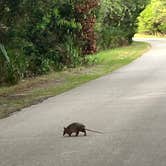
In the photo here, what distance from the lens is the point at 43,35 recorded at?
100.0ft

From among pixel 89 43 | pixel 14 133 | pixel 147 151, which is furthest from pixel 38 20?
pixel 147 151

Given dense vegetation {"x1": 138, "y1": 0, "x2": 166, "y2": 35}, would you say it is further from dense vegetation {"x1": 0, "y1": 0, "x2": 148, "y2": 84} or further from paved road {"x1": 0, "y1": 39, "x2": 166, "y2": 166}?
Answer: paved road {"x1": 0, "y1": 39, "x2": 166, "y2": 166}

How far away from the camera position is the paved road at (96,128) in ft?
30.3

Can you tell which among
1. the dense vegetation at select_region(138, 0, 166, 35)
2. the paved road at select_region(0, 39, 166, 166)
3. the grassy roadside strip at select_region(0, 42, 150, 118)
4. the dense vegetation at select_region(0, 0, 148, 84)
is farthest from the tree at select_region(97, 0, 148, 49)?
the dense vegetation at select_region(138, 0, 166, 35)

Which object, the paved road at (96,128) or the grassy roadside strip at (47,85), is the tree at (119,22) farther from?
the paved road at (96,128)

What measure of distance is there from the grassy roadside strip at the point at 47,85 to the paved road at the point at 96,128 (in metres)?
0.60

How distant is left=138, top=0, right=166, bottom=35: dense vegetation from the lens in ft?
282

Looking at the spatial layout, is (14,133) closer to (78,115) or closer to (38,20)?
(78,115)

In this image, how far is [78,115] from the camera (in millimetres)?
14250

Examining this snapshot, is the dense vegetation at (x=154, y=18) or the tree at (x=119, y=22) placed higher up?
the tree at (x=119, y=22)

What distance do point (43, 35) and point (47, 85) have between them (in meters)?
7.83

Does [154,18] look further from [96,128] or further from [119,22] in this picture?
[96,128]

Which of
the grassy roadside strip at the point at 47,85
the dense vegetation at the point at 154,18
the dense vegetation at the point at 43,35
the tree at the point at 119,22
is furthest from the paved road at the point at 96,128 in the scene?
the dense vegetation at the point at 154,18

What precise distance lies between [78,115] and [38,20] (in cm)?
1515
